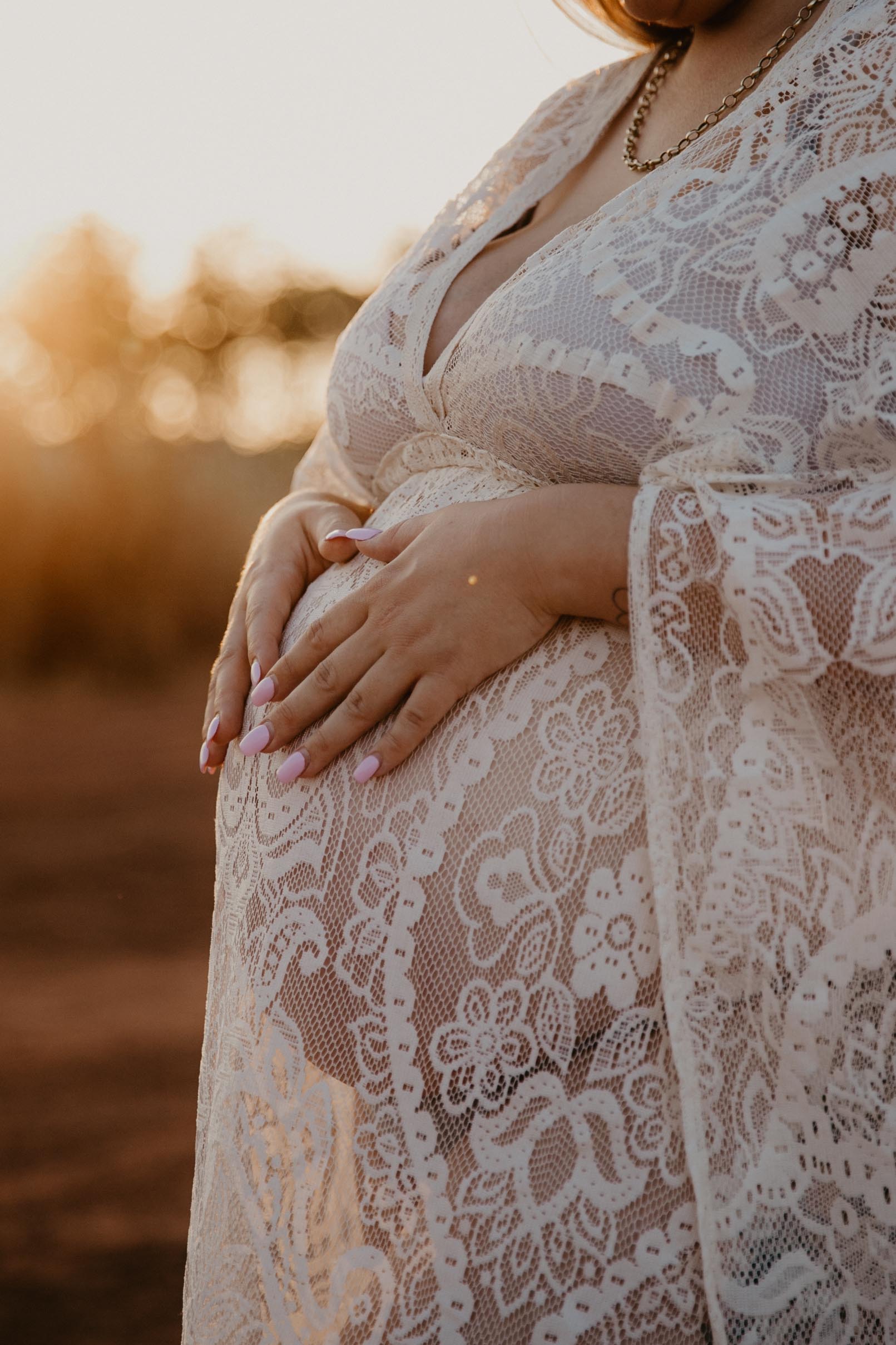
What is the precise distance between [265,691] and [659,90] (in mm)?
958

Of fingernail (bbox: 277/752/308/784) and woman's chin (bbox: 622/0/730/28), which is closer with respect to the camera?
fingernail (bbox: 277/752/308/784)

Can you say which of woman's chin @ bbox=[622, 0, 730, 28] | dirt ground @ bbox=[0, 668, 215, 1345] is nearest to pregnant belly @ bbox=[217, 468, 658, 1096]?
woman's chin @ bbox=[622, 0, 730, 28]

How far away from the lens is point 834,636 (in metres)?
0.89

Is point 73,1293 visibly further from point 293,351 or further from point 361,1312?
point 293,351

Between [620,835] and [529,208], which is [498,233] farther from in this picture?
[620,835]

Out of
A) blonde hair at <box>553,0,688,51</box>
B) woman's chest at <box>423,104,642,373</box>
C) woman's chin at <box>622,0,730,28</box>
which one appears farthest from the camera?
blonde hair at <box>553,0,688,51</box>

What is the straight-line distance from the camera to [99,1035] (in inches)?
151

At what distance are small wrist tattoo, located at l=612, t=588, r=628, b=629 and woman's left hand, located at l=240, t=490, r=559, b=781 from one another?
7 centimetres

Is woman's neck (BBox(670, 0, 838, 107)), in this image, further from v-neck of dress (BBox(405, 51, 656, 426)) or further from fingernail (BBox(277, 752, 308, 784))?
fingernail (BBox(277, 752, 308, 784))

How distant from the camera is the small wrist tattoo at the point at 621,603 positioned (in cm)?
100

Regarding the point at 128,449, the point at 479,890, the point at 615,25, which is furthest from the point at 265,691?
the point at 128,449

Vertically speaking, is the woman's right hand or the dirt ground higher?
the woman's right hand

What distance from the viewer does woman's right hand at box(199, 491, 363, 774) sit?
135 centimetres

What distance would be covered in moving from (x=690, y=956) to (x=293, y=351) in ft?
55.4
